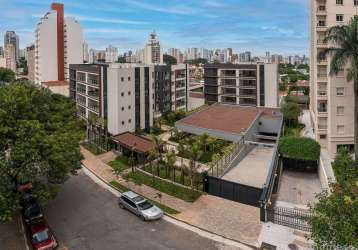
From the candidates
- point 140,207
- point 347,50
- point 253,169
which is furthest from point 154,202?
point 347,50

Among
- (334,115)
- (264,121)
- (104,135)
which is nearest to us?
(334,115)

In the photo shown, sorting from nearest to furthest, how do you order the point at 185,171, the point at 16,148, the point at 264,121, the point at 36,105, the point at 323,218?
the point at 323,218, the point at 16,148, the point at 36,105, the point at 185,171, the point at 264,121

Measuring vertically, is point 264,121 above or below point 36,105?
below

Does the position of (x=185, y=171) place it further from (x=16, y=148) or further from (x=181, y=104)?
(x=181, y=104)

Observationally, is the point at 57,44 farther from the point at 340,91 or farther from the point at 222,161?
the point at 340,91

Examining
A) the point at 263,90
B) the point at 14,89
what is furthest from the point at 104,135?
the point at 263,90

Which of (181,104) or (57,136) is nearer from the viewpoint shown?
Answer: (57,136)

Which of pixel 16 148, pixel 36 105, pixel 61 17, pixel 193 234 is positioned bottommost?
pixel 193 234

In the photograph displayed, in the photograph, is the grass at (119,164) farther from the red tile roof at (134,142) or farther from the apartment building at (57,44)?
the apartment building at (57,44)
